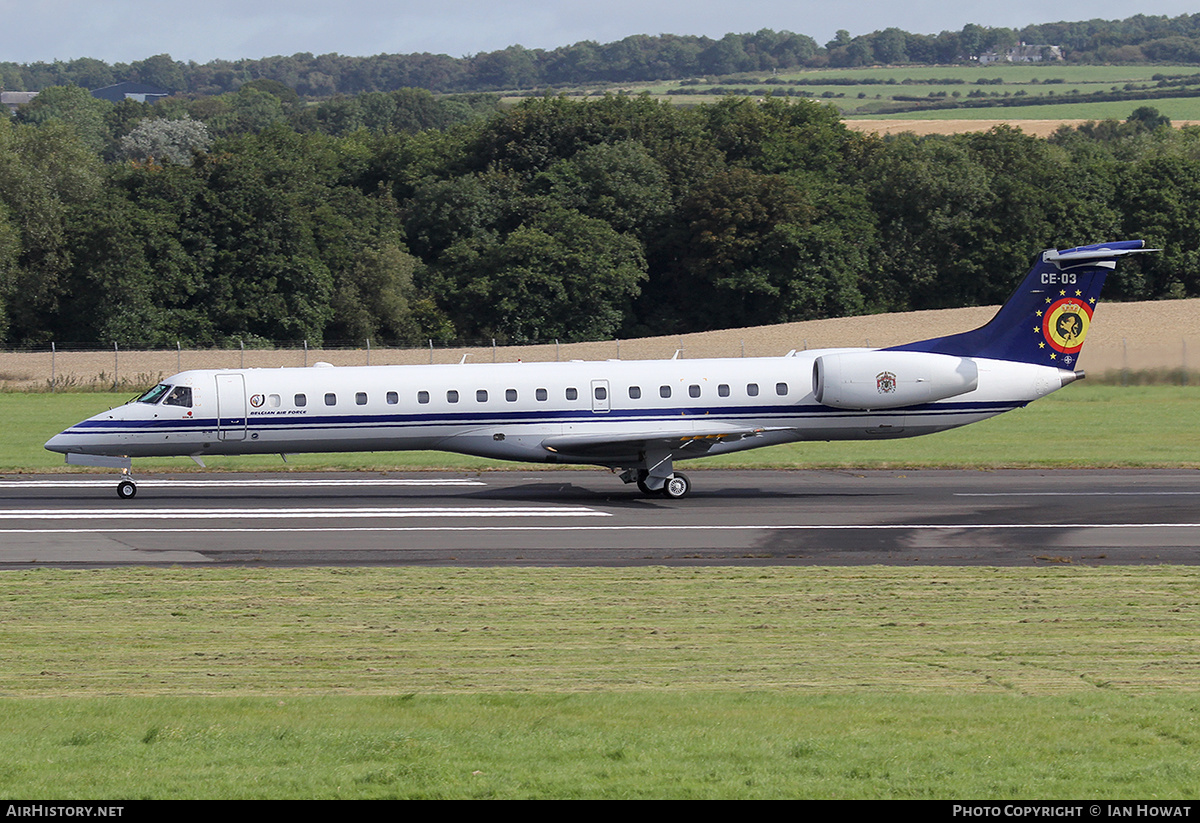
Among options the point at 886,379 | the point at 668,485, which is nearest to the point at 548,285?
the point at 668,485

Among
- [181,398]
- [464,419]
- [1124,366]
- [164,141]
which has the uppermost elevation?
[164,141]

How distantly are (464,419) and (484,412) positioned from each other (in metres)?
0.45

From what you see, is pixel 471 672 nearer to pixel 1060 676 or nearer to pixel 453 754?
pixel 453 754

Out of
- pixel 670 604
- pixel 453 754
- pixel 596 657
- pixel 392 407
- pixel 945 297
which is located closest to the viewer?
pixel 453 754

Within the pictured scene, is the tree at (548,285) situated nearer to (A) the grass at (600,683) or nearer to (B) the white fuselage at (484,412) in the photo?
(B) the white fuselage at (484,412)

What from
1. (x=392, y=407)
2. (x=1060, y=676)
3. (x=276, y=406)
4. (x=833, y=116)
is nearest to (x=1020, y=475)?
(x=392, y=407)

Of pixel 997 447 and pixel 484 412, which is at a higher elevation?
pixel 484 412

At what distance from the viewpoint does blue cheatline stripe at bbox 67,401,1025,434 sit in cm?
2867

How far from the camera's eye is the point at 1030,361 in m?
29.8

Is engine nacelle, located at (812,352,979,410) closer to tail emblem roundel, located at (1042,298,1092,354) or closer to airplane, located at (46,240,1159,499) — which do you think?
airplane, located at (46,240,1159,499)

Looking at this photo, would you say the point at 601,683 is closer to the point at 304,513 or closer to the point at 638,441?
the point at 304,513

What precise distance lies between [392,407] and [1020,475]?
1471 centimetres

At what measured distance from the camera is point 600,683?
41.0 feet
